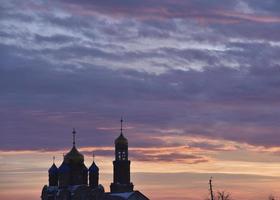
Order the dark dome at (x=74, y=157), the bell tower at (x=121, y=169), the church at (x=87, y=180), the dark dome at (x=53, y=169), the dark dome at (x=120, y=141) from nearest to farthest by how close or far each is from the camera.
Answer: the church at (x=87, y=180) → the bell tower at (x=121, y=169) → the dark dome at (x=74, y=157) → the dark dome at (x=120, y=141) → the dark dome at (x=53, y=169)

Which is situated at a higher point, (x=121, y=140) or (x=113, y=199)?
(x=121, y=140)

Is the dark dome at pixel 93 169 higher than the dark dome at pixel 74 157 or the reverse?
the reverse

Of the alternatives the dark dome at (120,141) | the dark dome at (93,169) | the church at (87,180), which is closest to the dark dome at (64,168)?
the church at (87,180)

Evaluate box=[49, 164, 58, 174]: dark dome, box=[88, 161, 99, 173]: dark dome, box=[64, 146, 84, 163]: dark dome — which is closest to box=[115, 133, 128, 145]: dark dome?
box=[88, 161, 99, 173]: dark dome

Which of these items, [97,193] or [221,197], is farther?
[97,193]

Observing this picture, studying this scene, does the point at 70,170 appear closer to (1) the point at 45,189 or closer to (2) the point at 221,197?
(1) the point at 45,189

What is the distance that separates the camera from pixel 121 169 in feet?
320

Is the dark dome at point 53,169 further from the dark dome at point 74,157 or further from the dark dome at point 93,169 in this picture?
the dark dome at point 93,169

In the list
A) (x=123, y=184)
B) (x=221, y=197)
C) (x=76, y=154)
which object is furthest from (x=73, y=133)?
(x=221, y=197)

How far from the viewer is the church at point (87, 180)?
9538 centimetres

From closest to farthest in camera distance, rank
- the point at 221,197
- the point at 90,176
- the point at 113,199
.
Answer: the point at 221,197, the point at 113,199, the point at 90,176

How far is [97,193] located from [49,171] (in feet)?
35.7

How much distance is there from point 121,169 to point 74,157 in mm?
6597

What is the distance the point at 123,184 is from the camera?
96688 mm
